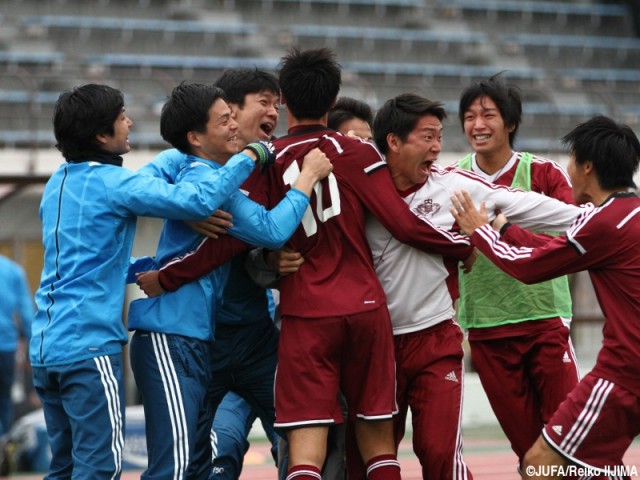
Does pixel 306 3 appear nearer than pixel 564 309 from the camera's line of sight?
No

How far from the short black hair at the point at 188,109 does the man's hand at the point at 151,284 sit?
1.77ft

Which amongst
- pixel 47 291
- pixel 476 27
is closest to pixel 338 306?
pixel 47 291

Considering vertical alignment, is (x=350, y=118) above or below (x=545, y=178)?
above

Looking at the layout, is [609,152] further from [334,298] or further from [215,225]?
[215,225]

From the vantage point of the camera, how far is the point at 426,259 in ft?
14.9

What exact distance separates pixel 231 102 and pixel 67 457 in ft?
5.43

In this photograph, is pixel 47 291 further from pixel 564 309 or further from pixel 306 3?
pixel 306 3

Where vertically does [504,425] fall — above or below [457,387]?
below

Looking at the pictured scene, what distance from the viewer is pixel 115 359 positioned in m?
4.25

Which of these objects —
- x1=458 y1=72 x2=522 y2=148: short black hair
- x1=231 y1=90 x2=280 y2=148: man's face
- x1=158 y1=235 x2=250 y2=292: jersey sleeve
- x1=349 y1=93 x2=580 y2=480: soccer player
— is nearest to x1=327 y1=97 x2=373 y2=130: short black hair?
x1=458 y1=72 x2=522 y2=148: short black hair


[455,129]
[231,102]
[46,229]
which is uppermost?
[231,102]

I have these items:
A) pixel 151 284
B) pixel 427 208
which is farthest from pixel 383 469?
pixel 151 284

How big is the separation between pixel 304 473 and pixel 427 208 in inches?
44.9

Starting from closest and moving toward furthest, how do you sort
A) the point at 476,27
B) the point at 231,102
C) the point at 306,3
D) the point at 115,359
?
the point at 115,359, the point at 231,102, the point at 306,3, the point at 476,27
